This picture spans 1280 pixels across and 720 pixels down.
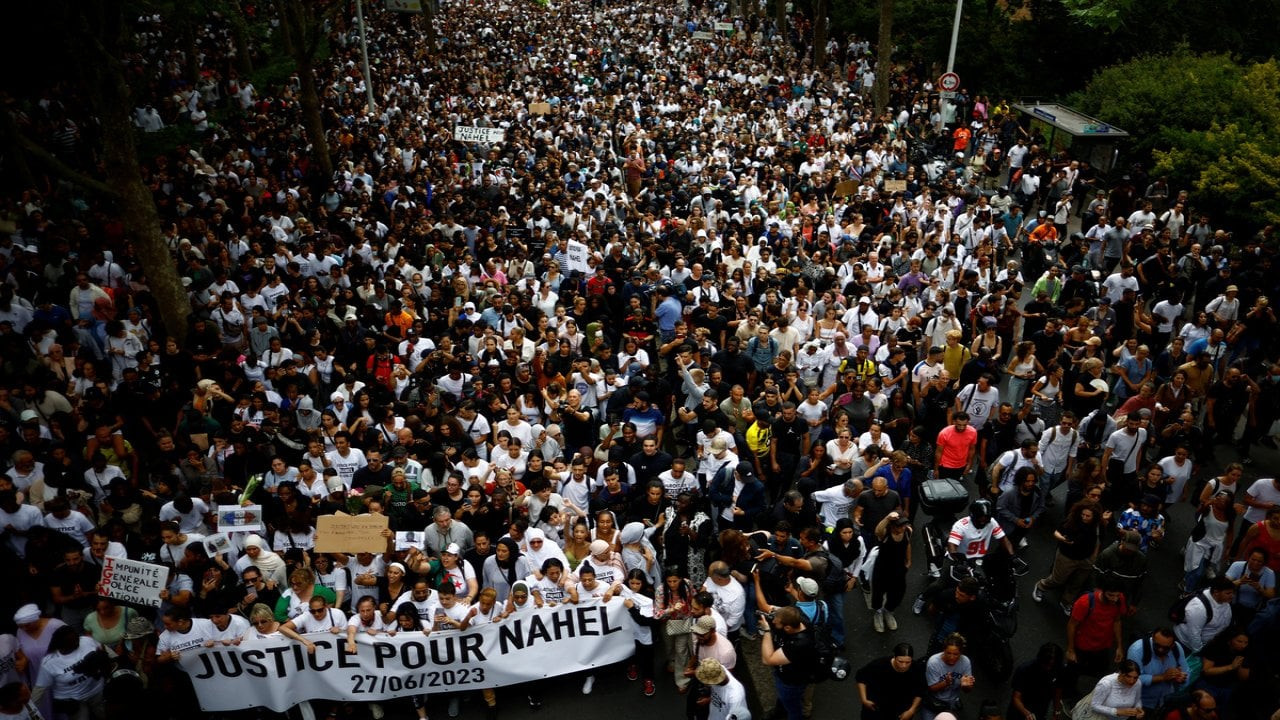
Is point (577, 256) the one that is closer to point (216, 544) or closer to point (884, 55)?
point (216, 544)

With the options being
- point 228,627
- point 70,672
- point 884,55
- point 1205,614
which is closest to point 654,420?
point 228,627

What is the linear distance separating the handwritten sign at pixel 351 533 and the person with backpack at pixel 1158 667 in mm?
6226

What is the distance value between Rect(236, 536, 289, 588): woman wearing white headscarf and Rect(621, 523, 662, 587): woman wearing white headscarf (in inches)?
121

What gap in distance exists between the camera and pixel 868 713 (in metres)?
6.63

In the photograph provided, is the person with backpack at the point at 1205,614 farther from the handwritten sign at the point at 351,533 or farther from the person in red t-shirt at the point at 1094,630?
the handwritten sign at the point at 351,533

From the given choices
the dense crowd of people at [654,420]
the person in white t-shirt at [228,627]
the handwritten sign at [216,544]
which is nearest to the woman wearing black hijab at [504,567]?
the dense crowd of people at [654,420]

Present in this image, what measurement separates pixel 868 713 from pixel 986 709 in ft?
2.80

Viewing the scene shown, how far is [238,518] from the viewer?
827 cm

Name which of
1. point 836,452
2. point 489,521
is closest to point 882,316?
point 836,452

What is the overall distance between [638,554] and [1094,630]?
3891 mm

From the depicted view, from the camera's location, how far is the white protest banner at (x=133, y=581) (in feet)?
24.2

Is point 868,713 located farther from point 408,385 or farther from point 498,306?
point 498,306

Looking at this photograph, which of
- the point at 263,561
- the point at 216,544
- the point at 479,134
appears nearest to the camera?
the point at 263,561

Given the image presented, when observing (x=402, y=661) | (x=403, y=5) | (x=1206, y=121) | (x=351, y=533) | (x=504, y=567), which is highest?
(x=403, y=5)
